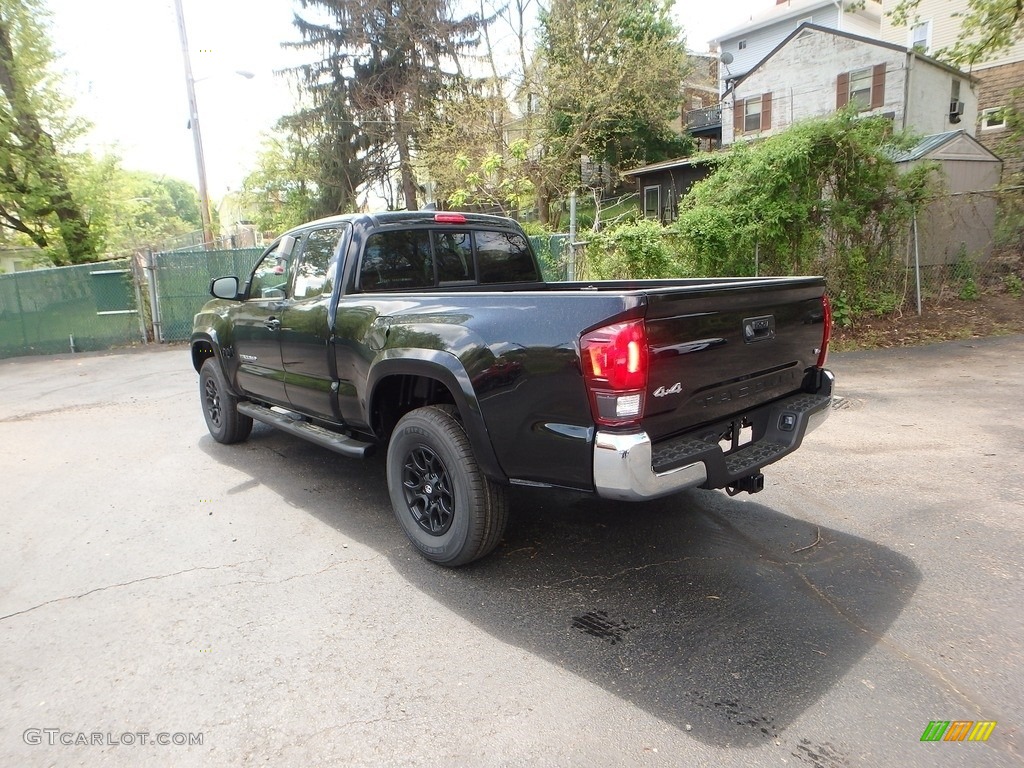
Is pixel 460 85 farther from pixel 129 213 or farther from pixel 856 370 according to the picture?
pixel 856 370

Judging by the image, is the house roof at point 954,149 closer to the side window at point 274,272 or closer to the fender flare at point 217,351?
the side window at point 274,272

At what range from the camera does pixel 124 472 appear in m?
5.62

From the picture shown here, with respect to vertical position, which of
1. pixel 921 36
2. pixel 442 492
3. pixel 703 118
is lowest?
pixel 442 492

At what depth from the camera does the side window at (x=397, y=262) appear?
14.0ft

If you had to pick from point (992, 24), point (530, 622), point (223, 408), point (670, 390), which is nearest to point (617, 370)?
point (670, 390)

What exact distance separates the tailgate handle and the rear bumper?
0.42 meters

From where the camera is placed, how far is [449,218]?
15.2 ft

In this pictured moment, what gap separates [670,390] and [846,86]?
1018 inches

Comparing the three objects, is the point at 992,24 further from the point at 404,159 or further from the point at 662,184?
the point at 404,159

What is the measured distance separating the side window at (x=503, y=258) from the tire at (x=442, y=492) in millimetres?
1646

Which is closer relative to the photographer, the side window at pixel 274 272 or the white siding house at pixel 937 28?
the side window at pixel 274 272

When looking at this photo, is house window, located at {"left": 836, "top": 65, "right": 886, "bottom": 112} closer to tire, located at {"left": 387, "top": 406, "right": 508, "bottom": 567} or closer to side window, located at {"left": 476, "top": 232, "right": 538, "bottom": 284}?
side window, located at {"left": 476, "top": 232, "right": 538, "bottom": 284}

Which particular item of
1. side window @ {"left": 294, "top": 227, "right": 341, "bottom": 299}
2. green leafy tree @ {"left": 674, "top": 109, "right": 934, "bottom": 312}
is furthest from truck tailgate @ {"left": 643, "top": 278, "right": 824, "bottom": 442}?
green leafy tree @ {"left": 674, "top": 109, "right": 934, "bottom": 312}

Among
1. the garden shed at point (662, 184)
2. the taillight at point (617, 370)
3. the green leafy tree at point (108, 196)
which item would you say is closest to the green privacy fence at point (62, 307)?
the green leafy tree at point (108, 196)
